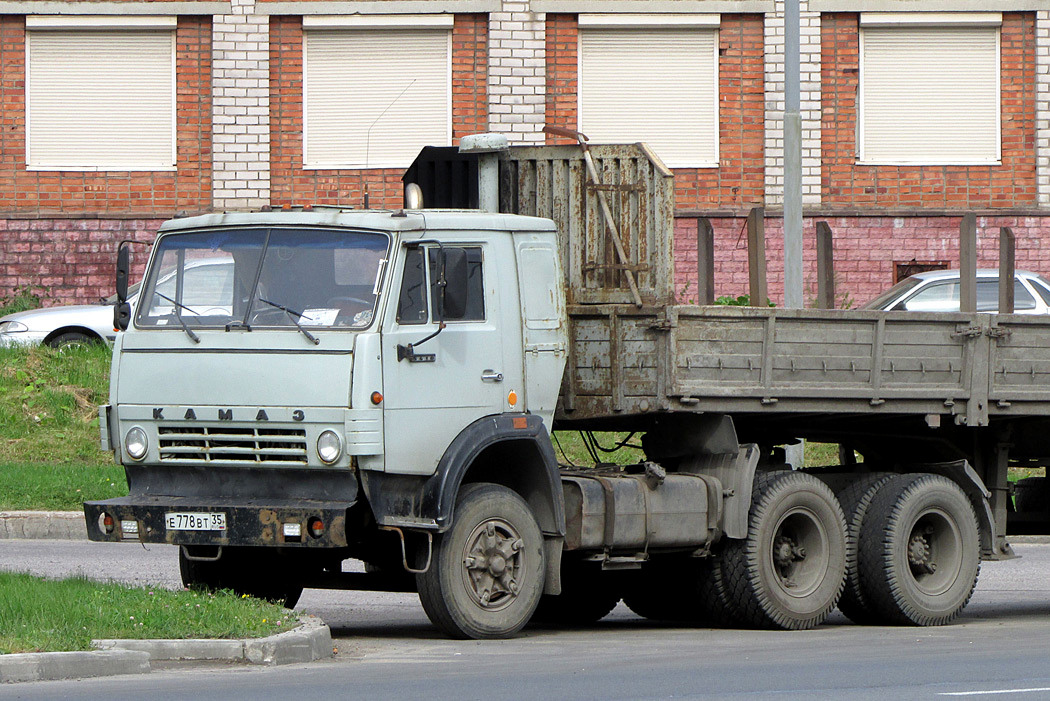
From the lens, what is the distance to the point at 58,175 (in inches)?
1104

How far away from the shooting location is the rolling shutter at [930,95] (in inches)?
1120

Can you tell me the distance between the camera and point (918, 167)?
2838 cm

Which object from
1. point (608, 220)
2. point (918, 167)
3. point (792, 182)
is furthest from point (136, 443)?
point (918, 167)

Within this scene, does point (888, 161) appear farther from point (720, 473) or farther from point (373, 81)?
point (720, 473)

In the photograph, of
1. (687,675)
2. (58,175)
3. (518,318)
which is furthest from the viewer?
(58,175)

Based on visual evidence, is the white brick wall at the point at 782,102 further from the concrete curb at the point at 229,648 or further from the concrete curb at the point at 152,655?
the concrete curb at the point at 229,648

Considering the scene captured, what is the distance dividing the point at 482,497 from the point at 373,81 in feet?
63.0

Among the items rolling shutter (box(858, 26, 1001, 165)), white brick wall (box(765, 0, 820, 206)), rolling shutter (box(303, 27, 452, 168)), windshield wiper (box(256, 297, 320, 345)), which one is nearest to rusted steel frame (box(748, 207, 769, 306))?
windshield wiper (box(256, 297, 320, 345))

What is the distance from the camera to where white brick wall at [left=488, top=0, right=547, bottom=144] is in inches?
1104

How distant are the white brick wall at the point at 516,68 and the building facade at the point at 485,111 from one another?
32mm

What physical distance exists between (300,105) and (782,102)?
775cm

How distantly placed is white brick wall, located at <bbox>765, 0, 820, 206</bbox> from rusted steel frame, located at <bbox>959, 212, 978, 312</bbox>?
1599 centimetres

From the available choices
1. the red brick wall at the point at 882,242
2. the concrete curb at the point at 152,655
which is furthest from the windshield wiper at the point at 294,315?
the red brick wall at the point at 882,242

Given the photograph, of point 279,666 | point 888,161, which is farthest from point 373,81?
point 279,666
